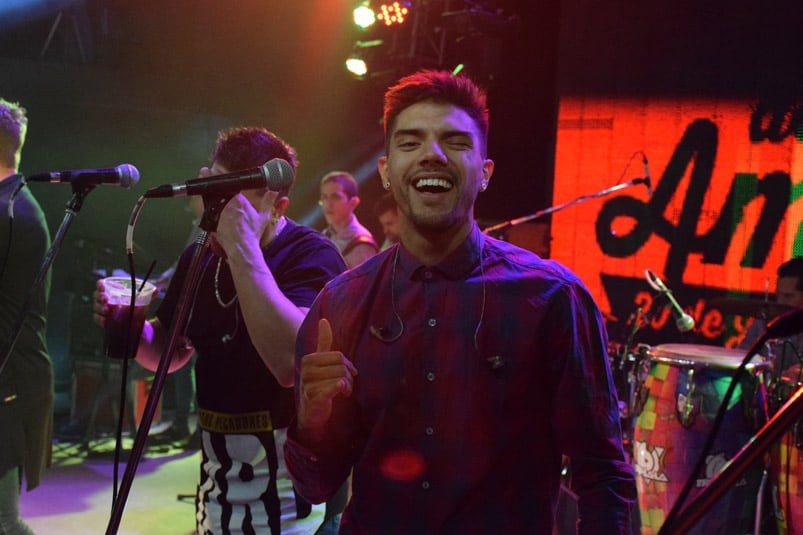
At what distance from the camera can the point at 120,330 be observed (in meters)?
2.18

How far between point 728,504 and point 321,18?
246 inches

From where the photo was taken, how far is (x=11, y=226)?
288 cm

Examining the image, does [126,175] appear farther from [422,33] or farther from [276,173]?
[422,33]

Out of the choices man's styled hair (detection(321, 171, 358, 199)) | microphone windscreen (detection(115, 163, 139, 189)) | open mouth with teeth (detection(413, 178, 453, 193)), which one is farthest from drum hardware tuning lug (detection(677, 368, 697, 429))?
man's styled hair (detection(321, 171, 358, 199))

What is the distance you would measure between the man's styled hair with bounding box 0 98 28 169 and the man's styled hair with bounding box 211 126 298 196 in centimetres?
137

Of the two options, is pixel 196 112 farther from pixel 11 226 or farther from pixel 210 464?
pixel 210 464

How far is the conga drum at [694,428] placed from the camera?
4125 millimetres

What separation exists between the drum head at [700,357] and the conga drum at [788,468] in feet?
0.56

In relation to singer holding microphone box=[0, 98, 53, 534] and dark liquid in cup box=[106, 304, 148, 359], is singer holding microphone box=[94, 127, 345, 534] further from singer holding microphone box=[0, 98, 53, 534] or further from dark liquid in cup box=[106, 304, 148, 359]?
singer holding microphone box=[0, 98, 53, 534]

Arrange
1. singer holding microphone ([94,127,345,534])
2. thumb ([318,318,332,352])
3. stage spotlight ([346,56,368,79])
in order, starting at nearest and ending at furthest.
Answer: thumb ([318,318,332,352]) → singer holding microphone ([94,127,345,534]) → stage spotlight ([346,56,368,79])

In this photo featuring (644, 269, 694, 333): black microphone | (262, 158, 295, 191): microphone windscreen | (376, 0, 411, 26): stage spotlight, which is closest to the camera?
(262, 158, 295, 191): microphone windscreen

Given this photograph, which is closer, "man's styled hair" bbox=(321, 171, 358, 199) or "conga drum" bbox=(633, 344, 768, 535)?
"conga drum" bbox=(633, 344, 768, 535)

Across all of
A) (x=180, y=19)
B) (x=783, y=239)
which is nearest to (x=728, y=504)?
(x=783, y=239)

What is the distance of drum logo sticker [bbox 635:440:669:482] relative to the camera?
430cm
